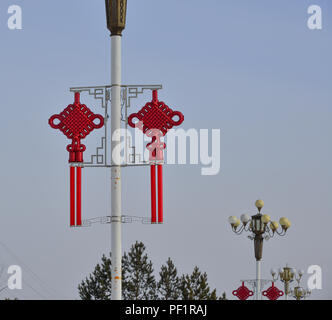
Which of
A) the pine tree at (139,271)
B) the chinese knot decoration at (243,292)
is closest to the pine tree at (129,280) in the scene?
the pine tree at (139,271)

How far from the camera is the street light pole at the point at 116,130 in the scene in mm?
13680

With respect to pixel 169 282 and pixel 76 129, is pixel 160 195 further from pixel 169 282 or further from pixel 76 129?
pixel 169 282

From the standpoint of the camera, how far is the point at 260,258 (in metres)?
19.6

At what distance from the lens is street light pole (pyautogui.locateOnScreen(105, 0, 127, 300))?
13.7 m

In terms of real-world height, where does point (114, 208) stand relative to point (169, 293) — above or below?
above

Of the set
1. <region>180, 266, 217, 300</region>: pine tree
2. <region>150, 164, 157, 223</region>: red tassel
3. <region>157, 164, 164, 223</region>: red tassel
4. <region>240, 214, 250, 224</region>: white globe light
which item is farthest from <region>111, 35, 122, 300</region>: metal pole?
<region>180, 266, 217, 300</region>: pine tree

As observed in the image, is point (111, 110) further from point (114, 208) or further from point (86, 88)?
point (114, 208)

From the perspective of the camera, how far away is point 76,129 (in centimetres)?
1434

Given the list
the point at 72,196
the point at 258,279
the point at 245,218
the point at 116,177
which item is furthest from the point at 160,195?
the point at 258,279

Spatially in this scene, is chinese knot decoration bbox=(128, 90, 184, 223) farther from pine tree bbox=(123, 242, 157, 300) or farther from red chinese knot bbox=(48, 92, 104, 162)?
pine tree bbox=(123, 242, 157, 300)

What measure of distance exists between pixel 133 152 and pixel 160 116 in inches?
32.3

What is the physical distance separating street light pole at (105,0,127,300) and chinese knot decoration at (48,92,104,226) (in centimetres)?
43

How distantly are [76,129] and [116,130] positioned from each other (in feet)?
3.03
